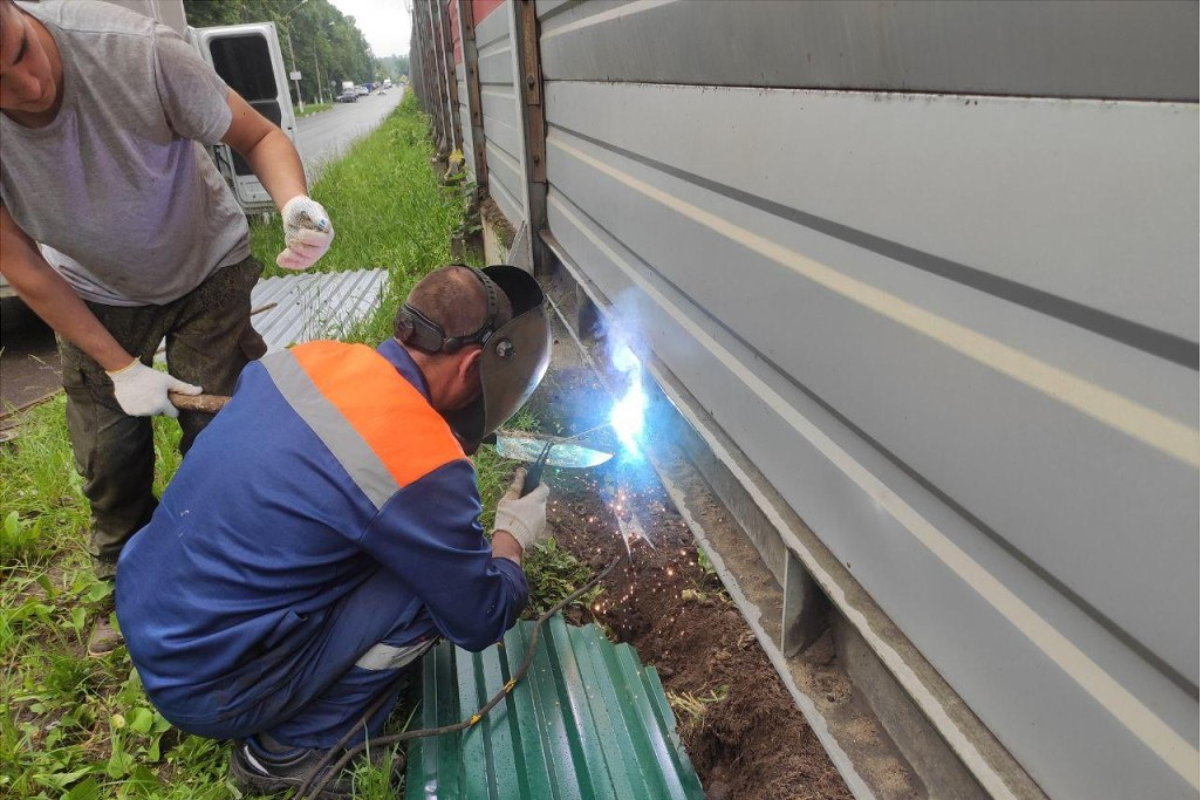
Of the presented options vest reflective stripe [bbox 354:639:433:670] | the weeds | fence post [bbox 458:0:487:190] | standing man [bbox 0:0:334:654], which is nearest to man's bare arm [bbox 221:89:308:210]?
standing man [bbox 0:0:334:654]

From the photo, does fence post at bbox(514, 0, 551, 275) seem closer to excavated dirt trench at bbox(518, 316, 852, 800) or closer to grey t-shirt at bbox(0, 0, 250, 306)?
excavated dirt trench at bbox(518, 316, 852, 800)

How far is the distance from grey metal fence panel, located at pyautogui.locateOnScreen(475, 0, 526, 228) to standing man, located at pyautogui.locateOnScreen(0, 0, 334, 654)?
7.06 ft

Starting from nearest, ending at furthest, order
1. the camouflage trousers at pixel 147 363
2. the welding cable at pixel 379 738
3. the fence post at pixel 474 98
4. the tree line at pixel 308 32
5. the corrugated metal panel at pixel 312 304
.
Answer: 1. the welding cable at pixel 379 738
2. the camouflage trousers at pixel 147 363
3. the corrugated metal panel at pixel 312 304
4. the fence post at pixel 474 98
5. the tree line at pixel 308 32

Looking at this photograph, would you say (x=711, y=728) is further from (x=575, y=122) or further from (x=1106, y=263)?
(x=575, y=122)

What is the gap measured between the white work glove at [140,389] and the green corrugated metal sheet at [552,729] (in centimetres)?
126

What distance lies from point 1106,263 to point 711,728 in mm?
1652

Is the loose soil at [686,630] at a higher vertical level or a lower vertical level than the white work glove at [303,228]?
lower

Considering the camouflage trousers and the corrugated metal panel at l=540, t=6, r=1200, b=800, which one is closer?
the corrugated metal panel at l=540, t=6, r=1200, b=800

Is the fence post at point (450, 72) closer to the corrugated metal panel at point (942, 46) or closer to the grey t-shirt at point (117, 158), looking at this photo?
the grey t-shirt at point (117, 158)

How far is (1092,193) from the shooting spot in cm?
84

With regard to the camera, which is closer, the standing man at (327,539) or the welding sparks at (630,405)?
the standing man at (327,539)

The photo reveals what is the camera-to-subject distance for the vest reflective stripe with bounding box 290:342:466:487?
5.57 feet

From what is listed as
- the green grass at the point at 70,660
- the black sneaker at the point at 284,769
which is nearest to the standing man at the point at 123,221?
the green grass at the point at 70,660

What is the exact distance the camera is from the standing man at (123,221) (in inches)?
82.5
